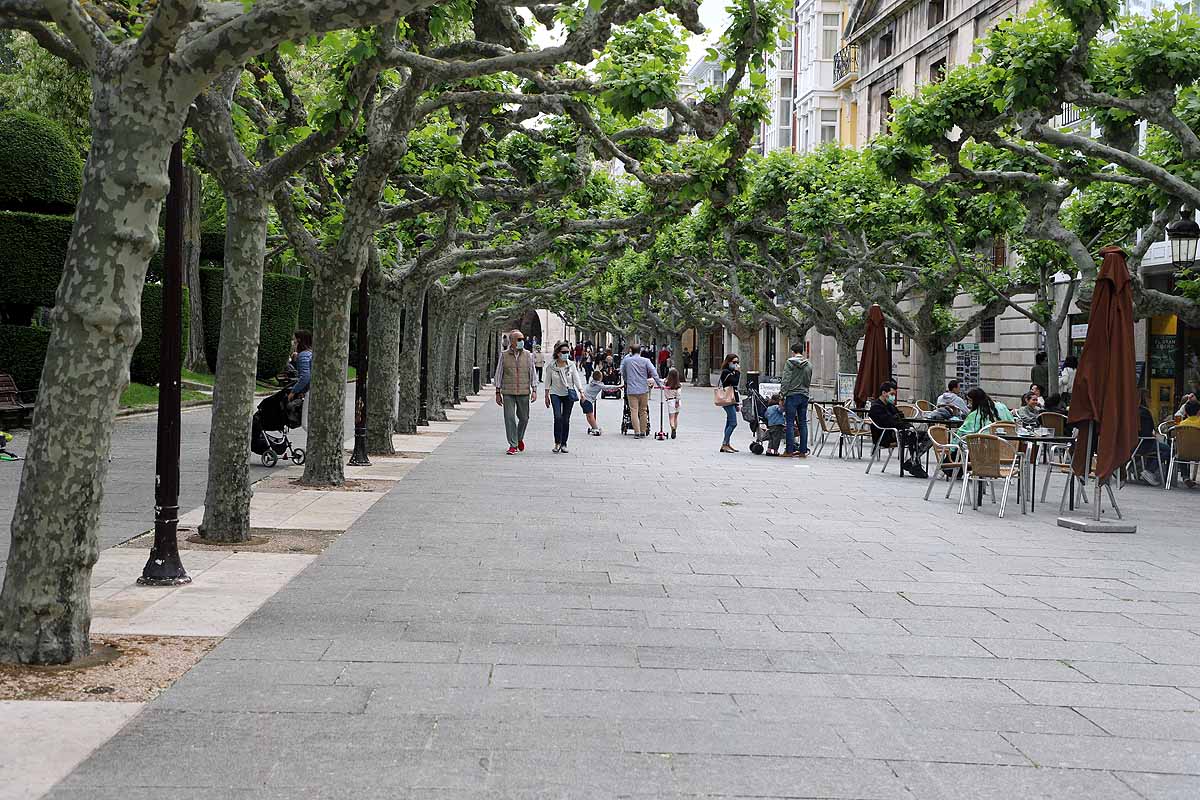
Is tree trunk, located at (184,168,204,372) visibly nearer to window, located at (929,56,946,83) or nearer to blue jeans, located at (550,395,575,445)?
blue jeans, located at (550,395,575,445)

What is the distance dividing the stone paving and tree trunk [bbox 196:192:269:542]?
1.13 meters

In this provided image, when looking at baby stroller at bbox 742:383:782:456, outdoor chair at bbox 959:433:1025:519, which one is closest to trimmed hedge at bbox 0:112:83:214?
baby stroller at bbox 742:383:782:456

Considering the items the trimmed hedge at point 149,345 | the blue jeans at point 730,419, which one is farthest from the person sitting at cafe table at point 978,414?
the trimmed hedge at point 149,345

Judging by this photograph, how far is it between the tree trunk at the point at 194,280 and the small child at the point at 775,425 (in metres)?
17.0

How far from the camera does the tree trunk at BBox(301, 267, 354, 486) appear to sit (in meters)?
12.8

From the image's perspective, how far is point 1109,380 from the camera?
1162 centimetres

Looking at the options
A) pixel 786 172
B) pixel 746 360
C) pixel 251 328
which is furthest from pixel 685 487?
pixel 746 360

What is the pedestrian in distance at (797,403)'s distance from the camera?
65.9 feet

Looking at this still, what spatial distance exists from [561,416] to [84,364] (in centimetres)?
1500

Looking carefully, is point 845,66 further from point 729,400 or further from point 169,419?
point 169,419

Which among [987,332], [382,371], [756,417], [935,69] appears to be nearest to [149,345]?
[382,371]

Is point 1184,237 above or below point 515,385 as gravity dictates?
above

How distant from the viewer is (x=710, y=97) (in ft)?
44.2

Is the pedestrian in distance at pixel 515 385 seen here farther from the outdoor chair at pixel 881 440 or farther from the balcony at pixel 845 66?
the balcony at pixel 845 66
